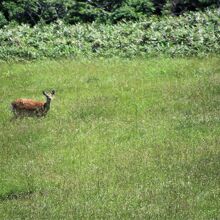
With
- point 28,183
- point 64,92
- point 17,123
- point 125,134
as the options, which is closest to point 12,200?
point 28,183

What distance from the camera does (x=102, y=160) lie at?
1622 centimetres

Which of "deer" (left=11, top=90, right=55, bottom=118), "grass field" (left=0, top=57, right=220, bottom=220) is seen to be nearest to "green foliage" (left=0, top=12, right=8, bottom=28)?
"grass field" (left=0, top=57, right=220, bottom=220)

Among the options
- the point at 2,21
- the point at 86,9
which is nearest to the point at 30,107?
the point at 2,21

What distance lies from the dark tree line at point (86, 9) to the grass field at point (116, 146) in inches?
457

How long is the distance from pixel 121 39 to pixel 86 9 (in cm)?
714

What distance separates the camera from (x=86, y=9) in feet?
129

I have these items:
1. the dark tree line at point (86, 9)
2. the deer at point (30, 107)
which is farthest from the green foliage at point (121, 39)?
the deer at point (30, 107)

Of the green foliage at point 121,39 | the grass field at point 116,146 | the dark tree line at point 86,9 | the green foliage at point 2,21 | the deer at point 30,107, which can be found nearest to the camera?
the grass field at point 116,146

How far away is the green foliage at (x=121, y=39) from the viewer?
103ft

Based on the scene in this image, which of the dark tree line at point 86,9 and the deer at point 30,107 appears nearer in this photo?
the deer at point 30,107

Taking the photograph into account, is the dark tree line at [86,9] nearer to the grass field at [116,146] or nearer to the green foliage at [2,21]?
the green foliage at [2,21]

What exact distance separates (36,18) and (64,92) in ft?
56.3

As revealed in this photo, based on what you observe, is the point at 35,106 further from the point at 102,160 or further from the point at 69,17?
the point at 69,17

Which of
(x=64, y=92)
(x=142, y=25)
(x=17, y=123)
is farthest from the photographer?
(x=142, y=25)
